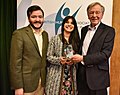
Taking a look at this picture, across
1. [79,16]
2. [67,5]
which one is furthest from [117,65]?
[67,5]

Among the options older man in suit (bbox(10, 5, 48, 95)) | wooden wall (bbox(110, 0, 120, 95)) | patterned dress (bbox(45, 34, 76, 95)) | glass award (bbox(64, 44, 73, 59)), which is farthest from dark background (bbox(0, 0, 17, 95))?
wooden wall (bbox(110, 0, 120, 95))

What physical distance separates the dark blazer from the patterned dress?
14 cm

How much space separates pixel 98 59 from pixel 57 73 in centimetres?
42

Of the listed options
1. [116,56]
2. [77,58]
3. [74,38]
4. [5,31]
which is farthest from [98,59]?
[5,31]

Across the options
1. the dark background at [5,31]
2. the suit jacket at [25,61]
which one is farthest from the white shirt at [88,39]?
the dark background at [5,31]

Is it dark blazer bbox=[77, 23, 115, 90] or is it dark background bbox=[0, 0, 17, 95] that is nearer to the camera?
dark blazer bbox=[77, 23, 115, 90]

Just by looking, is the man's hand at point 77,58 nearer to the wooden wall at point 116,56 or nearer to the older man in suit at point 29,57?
the older man in suit at point 29,57

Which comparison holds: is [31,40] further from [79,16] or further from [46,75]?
[79,16]

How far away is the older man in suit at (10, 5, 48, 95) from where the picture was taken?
7.55ft

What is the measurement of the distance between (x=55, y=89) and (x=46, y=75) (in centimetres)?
19

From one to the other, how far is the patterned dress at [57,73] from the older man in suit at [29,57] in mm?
84

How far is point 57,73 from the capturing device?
2365 millimetres

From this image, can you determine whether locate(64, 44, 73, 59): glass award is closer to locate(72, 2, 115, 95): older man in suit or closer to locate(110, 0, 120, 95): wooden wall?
locate(72, 2, 115, 95): older man in suit

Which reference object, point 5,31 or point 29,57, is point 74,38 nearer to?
point 29,57
